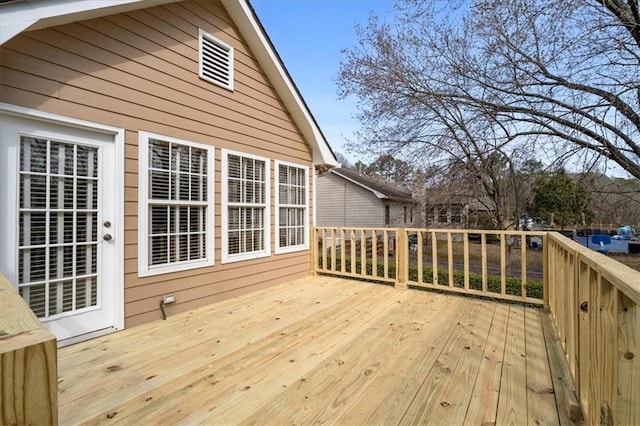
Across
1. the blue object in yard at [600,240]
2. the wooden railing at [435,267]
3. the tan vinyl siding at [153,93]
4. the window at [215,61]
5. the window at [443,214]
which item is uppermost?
the window at [215,61]

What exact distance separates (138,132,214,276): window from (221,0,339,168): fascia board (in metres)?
1.75

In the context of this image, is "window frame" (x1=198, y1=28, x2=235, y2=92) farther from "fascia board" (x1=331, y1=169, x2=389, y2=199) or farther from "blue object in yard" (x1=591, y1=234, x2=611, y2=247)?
"blue object in yard" (x1=591, y1=234, x2=611, y2=247)

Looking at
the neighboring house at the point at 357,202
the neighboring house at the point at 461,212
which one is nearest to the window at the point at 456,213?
the neighboring house at the point at 461,212

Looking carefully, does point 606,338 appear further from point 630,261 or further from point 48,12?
point 630,261

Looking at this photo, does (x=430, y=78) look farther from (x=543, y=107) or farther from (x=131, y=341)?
(x=131, y=341)

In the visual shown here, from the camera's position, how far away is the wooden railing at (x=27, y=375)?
52 cm

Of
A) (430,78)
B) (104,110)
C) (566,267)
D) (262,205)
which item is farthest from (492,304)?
(430,78)

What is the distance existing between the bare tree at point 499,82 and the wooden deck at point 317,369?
4.24 metres

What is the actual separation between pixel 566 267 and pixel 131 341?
11.8 feet

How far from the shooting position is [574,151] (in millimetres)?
5645

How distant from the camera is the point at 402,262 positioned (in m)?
→ 4.56

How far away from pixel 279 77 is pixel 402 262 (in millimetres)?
3339

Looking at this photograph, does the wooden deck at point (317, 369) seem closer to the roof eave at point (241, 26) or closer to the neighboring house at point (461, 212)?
the roof eave at point (241, 26)

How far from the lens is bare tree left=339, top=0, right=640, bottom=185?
4844 mm
